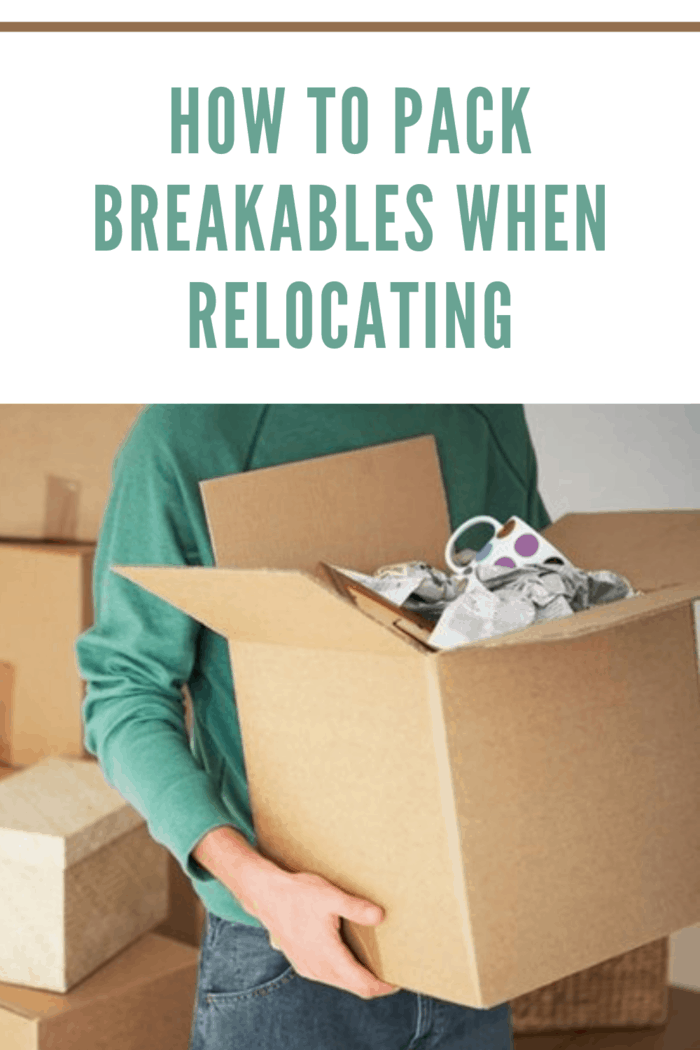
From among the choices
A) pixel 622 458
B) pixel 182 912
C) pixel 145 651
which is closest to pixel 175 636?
pixel 145 651

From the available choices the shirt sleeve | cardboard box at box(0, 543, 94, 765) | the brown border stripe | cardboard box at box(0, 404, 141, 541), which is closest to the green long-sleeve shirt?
the shirt sleeve

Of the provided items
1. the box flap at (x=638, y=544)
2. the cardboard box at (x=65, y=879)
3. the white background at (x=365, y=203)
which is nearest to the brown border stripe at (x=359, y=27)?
the white background at (x=365, y=203)

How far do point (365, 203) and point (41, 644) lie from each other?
3.25 ft

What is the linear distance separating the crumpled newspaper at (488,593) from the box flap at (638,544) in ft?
0.11

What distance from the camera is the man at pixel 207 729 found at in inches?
39.8

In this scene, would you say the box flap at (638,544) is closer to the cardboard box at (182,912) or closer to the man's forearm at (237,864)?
the man's forearm at (237,864)

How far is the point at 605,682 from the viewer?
2.95ft

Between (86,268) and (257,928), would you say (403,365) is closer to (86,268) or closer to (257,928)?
(86,268)

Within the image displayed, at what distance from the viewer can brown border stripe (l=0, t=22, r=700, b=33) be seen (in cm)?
129

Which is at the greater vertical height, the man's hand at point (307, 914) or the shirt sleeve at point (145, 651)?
the shirt sleeve at point (145, 651)

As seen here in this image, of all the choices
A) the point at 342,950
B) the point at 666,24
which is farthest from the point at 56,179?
the point at 342,950

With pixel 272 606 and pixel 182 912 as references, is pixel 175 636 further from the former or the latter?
pixel 182 912

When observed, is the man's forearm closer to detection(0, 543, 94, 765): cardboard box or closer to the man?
the man

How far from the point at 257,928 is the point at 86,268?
693 millimetres
